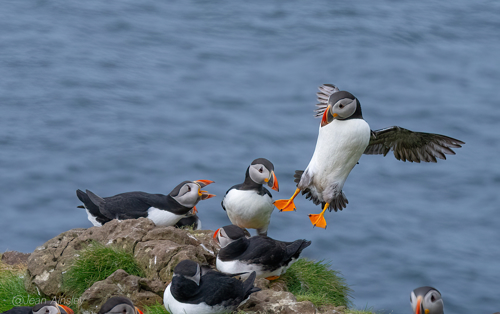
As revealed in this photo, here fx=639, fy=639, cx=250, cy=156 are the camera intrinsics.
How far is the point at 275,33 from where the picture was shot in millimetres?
24094

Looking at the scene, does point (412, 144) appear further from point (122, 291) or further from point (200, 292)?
point (122, 291)

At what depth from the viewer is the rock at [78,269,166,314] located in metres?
6.08

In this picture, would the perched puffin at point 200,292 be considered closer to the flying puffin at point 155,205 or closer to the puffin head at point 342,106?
the flying puffin at point 155,205

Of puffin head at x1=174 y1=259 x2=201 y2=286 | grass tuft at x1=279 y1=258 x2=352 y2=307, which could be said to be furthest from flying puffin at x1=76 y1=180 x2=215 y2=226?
puffin head at x1=174 y1=259 x2=201 y2=286

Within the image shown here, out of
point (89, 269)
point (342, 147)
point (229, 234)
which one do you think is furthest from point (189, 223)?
point (342, 147)

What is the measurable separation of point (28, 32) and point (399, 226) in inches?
573

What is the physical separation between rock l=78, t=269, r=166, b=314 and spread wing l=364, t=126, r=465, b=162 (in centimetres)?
314

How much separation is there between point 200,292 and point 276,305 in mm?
814

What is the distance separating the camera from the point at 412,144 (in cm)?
787

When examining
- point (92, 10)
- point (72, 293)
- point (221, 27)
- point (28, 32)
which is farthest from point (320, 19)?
point (72, 293)

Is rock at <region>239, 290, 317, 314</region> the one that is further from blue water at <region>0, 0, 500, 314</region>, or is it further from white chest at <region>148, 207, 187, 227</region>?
blue water at <region>0, 0, 500, 314</region>

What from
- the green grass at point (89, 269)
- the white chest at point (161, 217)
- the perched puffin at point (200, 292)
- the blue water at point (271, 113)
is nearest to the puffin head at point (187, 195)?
the white chest at point (161, 217)

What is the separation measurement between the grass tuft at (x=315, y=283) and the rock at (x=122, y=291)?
1564 mm

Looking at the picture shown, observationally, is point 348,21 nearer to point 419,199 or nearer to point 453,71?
point 453,71
